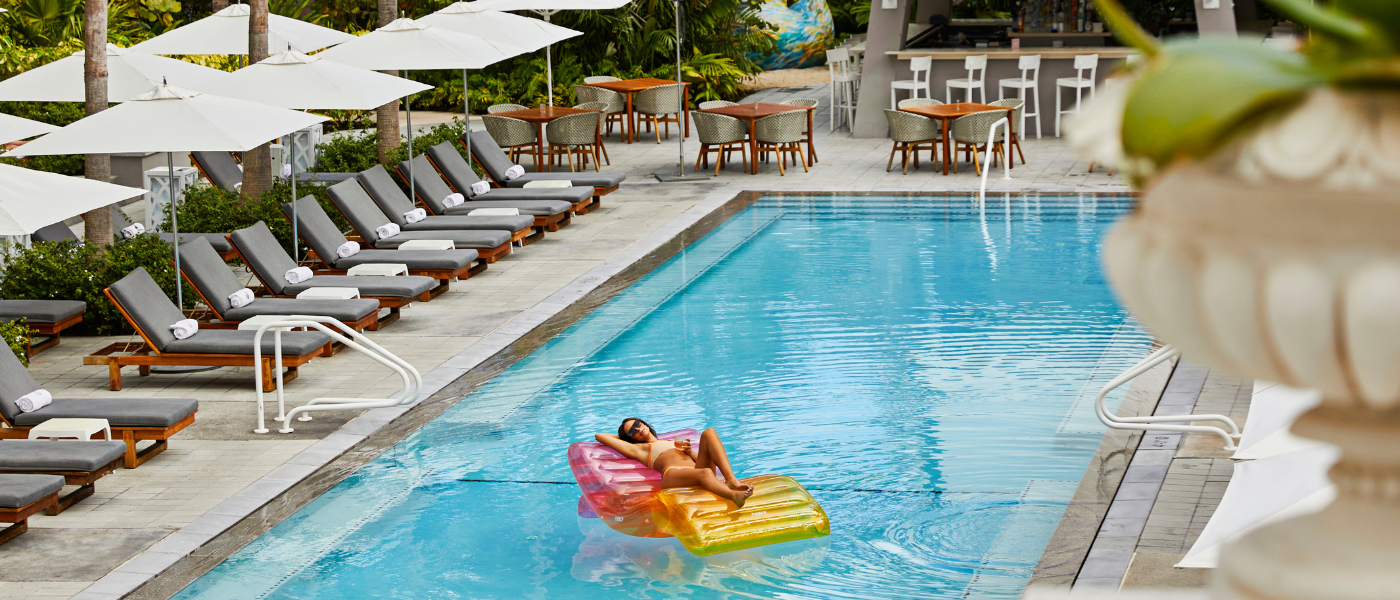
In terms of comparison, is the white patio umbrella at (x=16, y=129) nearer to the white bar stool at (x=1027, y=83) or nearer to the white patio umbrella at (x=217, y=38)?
the white patio umbrella at (x=217, y=38)

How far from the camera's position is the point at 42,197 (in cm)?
838

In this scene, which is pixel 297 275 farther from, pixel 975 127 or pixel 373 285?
pixel 975 127

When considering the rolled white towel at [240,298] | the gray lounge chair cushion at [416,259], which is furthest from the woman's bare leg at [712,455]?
the gray lounge chair cushion at [416,259]

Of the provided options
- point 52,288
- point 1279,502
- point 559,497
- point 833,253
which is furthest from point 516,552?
point 833,253

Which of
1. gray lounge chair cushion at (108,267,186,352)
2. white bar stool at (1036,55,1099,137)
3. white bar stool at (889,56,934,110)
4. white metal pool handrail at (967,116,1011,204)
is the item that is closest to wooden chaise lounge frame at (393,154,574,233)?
gray lounge chair cushion at (108,267,186,352)

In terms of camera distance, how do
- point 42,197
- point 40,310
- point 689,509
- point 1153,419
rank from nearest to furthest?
1. point 689,509
2. point 1153,419
3. point 42,197
4. point 40,310

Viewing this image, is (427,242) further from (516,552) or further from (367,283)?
(516,552)

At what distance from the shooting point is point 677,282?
13.3m

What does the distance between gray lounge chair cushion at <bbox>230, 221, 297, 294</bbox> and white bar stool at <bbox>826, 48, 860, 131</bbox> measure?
1210 centimetres

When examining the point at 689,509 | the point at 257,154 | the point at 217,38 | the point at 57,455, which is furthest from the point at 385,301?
the point at 217,38

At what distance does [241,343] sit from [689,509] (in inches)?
163

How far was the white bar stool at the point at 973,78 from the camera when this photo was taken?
2100cm

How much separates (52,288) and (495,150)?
6363 mm

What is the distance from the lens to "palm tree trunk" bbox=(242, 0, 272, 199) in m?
14.5
